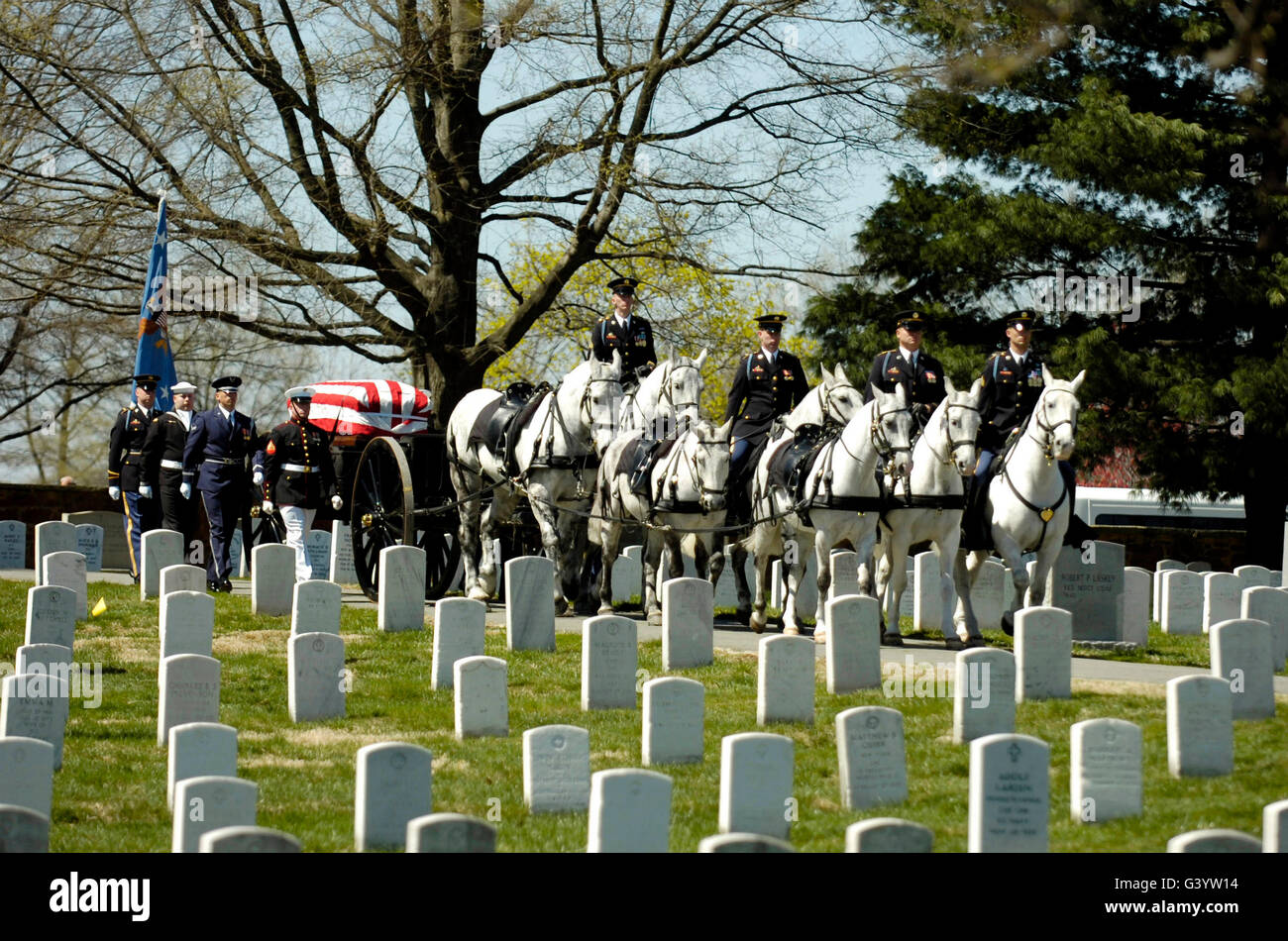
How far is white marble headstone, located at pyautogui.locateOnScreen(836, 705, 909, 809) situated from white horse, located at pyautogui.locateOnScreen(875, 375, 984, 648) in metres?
4.88

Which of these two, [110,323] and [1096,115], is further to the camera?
[110,323]

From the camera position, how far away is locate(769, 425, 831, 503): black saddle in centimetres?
1461

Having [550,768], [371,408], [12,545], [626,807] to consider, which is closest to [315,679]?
[550,768]

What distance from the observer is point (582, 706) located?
11.4m

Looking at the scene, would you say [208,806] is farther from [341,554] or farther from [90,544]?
[90,544]

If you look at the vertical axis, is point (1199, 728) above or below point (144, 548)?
below

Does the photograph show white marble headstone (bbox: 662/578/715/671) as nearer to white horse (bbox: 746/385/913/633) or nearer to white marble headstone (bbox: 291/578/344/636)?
white horse (bbox: 746/385/913/633)

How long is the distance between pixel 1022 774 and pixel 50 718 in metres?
5.38

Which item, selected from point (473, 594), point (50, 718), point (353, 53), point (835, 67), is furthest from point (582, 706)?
point (835, 67)

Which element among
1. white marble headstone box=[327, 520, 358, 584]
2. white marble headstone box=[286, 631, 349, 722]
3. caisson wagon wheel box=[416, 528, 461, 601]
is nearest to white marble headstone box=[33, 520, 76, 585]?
white marble headstone box=[327, 520, 358, 584]

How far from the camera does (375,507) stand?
1680cm

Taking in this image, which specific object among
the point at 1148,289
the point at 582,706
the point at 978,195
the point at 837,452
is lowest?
the point at 582,706

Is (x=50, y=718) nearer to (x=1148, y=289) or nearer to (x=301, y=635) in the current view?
(x=301, y=635)

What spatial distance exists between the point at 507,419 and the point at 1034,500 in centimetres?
547
